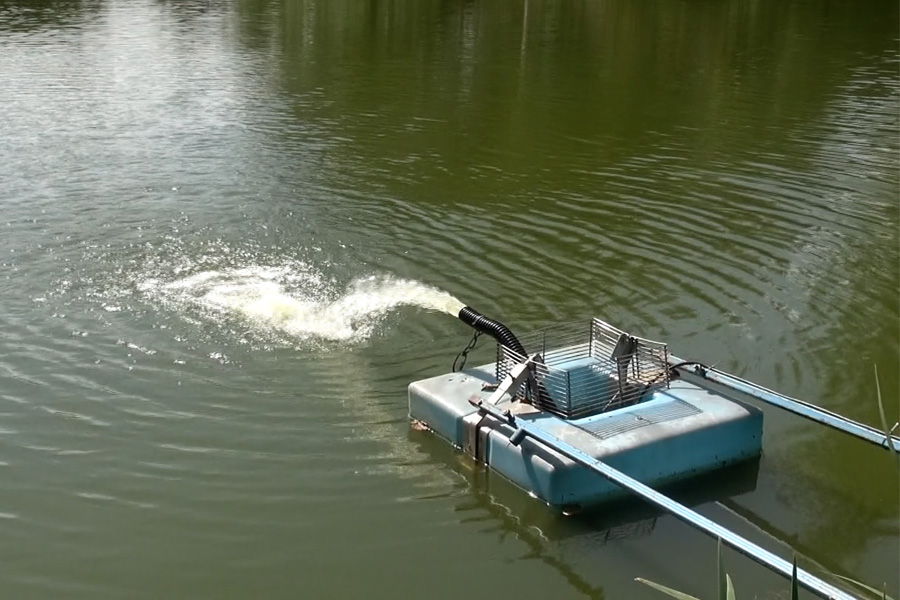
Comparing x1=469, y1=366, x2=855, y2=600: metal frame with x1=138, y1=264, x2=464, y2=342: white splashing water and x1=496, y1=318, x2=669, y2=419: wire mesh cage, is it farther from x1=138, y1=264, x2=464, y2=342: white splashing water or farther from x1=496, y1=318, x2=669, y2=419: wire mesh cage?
x1=138, y1=264, x2=464, y2=342: white splashing water

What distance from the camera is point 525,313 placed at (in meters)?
18.4

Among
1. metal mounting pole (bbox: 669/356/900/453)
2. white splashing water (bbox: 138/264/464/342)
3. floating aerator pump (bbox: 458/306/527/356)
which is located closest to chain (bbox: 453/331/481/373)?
floating aerator pump (bbox: 458/306/527/356)

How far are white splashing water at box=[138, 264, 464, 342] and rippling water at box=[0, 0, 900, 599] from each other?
0.07 m

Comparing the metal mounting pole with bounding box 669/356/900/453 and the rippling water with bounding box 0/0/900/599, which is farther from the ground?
the metal mounting pole with bounding box 669/356/900/453

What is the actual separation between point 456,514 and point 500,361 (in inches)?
101

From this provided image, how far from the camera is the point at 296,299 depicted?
1862 cm

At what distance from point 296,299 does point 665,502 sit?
367 inches

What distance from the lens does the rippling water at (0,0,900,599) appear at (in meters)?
A: 12.0

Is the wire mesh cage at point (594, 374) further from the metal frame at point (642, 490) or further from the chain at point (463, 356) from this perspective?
the chain at point (463, 356)

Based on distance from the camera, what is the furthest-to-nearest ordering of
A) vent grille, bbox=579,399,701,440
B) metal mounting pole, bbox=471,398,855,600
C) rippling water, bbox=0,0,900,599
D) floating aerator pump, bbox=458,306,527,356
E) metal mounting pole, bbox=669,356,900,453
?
floating aerator pump, bbox=458,306,527,356 < vent grille, bbox=579,399,701,440 < metal mounting pole, bbox=669,356,900,453 < rippling water, bbox=0,0,900,599 < metal mounting pole, bbox=471,398,855,600

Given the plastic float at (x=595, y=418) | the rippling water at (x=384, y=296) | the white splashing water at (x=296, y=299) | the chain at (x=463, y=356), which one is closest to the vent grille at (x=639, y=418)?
the plastic float at (x=595, y=418)

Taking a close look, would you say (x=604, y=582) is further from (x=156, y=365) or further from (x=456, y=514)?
(x=156, y=365)

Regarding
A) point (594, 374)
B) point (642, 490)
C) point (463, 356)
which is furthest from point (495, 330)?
point (642, 490)

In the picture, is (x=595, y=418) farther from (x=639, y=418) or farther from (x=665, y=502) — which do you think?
(x=665, y=502)
